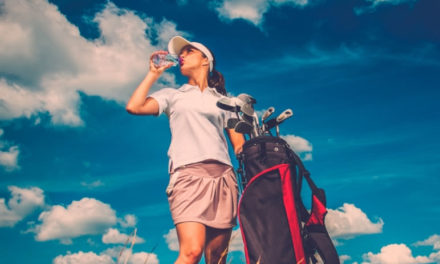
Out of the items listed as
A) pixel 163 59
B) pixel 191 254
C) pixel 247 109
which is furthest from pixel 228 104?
pixel 191 254

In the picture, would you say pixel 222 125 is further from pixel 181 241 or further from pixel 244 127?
pixel 181 241

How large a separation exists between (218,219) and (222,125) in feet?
3.33

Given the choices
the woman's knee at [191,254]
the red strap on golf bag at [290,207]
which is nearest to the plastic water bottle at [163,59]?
the red strap on golf bag at [290,207]

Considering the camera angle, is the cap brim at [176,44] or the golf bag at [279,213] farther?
the cap brim at [176,44]

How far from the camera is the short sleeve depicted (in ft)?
12.7

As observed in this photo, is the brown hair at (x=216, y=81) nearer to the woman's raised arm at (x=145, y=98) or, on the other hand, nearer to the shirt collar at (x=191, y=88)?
the shirt collar at (x=191, y=88)

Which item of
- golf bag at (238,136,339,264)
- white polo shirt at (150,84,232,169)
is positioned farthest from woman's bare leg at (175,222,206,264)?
white polo shirt at (150,84,232,169)

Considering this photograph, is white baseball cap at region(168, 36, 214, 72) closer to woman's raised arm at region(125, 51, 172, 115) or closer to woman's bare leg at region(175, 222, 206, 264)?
woman's raised arm at region(125, 51, 172, 115)

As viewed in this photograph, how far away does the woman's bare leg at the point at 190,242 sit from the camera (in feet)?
10.7

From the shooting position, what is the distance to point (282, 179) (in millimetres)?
3455

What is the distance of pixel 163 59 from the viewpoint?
4027 millimetres

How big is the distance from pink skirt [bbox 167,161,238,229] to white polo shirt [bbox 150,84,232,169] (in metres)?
0.09

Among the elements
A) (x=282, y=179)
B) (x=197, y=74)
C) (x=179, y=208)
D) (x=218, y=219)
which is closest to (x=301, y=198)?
(x=282, y=179)

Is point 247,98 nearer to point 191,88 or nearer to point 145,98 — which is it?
point 191,88
